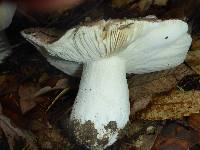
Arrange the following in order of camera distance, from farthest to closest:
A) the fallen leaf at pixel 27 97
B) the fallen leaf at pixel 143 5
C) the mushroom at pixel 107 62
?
the fallen leaf at pixel 143 5 < the fallen leaf at pixel 27 97 < the mushroom at pixel 107 62

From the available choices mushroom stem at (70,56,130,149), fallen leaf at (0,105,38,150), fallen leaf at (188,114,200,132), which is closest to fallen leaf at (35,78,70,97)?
fallen leaf at (0,105,38,150)

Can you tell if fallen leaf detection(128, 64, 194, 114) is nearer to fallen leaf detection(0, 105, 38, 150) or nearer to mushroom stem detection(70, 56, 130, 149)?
mushroom stem detection(70, 56, 130, 149)

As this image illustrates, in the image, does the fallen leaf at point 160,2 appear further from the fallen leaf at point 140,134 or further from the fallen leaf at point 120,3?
the fallen leaf at point 140,134

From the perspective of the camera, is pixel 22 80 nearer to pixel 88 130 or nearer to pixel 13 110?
pixel 13 110

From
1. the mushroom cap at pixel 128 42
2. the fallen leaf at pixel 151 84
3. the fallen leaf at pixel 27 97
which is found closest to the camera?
the mushroom cap at pixel 128 42

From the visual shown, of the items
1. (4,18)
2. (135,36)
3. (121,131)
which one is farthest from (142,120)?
(4,18)

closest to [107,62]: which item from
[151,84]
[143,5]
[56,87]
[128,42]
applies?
[128,42]

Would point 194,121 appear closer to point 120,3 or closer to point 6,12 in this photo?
point 120,3

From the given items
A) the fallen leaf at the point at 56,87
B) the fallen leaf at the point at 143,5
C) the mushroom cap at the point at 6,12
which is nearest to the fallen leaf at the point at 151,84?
the fallen leaf at the point at 56,87

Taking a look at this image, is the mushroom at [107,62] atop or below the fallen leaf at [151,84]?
atop
